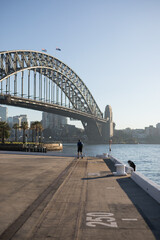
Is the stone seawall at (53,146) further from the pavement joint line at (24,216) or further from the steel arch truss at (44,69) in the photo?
the pavement joint line at (24,216)

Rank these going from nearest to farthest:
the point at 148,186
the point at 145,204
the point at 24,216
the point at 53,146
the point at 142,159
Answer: the point at 24,216
the point at 145,204
the point at 148,186
the point at 142,159
the point at 53,146

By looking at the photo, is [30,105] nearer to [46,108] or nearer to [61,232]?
[46,108]

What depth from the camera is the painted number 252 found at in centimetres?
730

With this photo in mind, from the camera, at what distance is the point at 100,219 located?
7.72 meters

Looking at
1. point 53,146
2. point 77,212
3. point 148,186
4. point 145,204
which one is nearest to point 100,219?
point 77,212

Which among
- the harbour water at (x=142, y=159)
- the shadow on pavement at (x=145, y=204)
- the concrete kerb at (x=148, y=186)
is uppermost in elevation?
the concrete kerb at (x=148, y=186)

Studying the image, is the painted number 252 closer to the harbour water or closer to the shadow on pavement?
the shadow on pavement

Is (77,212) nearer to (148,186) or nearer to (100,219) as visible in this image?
(100,219)

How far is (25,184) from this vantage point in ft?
43.7

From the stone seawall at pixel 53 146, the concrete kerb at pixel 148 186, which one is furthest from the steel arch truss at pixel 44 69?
the concrete kerb at pixel 148 186

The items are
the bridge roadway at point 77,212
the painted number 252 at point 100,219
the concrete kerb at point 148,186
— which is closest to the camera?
the bridge roadway at point 77,212

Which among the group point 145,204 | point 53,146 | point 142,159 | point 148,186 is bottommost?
point 142,159

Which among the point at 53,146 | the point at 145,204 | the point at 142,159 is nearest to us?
the point at 145,204

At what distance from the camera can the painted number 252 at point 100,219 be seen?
7.30 m
